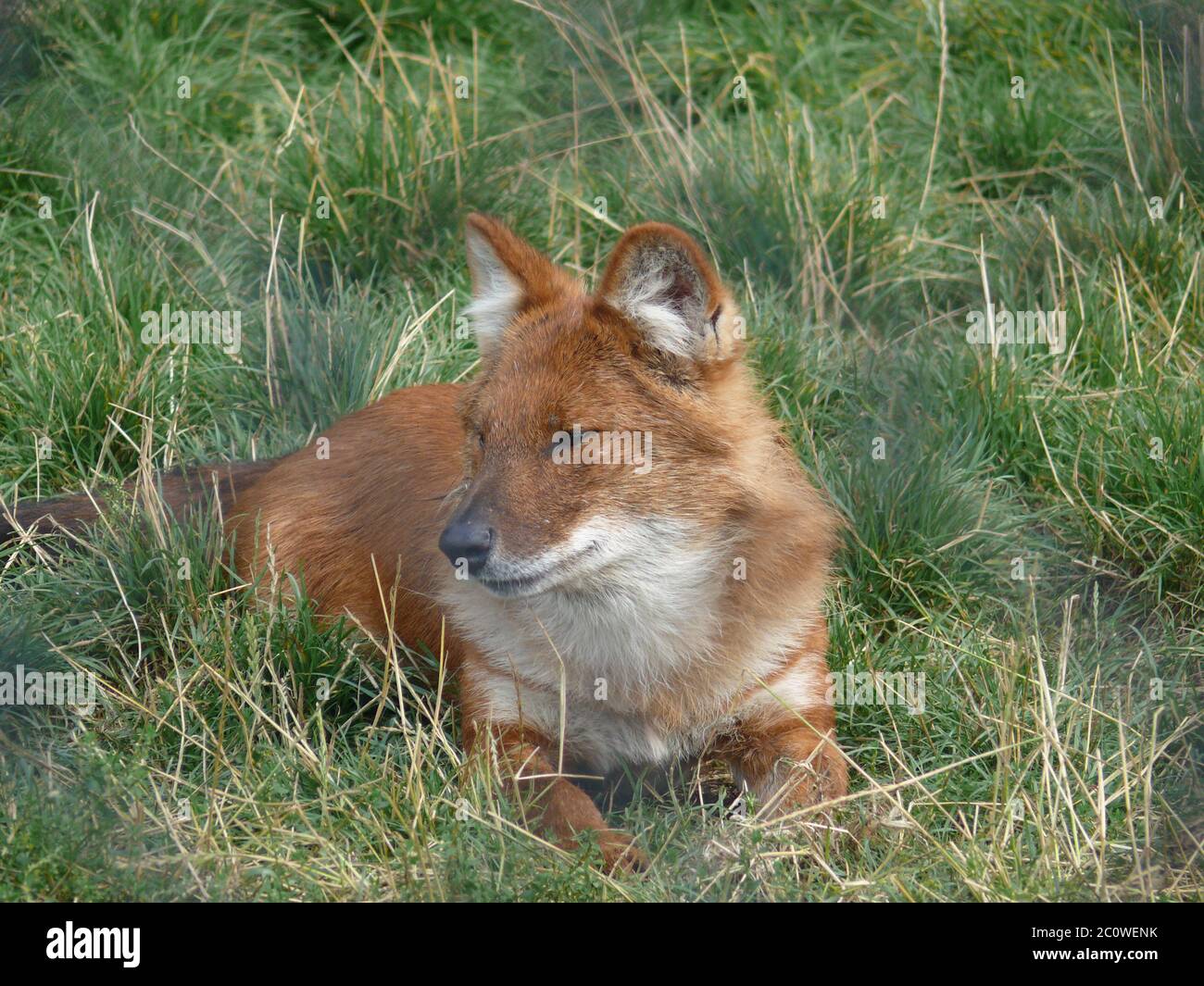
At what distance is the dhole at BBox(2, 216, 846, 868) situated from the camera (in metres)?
4.43

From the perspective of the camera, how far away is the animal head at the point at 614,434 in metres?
4.37

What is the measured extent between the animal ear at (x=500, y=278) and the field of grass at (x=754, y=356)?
1.23m

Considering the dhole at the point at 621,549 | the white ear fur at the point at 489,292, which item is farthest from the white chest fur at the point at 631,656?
the white ear fur at the point at 489,292

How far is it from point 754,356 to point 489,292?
179cm

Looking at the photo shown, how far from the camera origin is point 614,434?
177 inches

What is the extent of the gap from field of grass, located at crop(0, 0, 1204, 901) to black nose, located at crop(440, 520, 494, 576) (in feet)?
2.22

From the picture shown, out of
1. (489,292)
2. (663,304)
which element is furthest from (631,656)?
(489,292)

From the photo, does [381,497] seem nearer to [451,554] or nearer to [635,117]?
[451,554]

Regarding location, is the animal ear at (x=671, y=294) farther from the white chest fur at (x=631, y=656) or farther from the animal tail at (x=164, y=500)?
the animal tail at (x=164, y=500)

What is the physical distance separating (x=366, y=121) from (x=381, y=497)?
2.65 meters

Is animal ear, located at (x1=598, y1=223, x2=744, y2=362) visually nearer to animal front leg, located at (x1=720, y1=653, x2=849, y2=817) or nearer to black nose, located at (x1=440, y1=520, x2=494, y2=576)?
black nose, located at (x1=440, y1=520, x2=494, y2=576)

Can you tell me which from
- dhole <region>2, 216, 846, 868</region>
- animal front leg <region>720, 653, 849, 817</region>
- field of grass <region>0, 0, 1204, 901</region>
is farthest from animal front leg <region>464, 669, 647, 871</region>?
animal front leg <region>720, 653, 849, 817</region>

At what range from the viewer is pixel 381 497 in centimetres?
549

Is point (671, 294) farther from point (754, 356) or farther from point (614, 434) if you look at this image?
point (754, 356)
